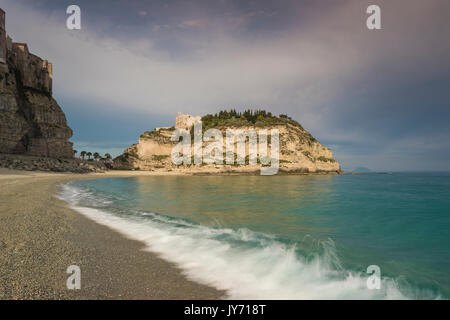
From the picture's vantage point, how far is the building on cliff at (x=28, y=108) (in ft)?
158

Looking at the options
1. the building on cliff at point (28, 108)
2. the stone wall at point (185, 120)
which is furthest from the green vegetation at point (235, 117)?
the building on cliff at point (28, 108)

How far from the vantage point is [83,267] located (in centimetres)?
461

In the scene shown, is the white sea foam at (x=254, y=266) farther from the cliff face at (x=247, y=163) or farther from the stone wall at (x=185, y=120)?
the stone wall at (x=185, y=120)

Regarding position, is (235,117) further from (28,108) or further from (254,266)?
(254,266)

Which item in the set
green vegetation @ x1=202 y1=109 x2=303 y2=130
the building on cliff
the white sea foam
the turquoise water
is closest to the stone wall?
green vegetation @ x1=202 y1=109 x2=303 y2=130

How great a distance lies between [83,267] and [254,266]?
4.17 m

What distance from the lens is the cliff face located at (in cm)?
8531

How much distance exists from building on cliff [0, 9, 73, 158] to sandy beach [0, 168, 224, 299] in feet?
194

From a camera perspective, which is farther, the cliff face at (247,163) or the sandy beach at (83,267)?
the cliff face at (247,163)

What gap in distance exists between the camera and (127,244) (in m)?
6.61

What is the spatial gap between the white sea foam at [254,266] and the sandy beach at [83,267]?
57 centimetres

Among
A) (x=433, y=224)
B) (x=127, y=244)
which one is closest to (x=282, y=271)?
(x=127, y=244)

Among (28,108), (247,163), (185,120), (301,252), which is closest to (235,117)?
(185,120)
